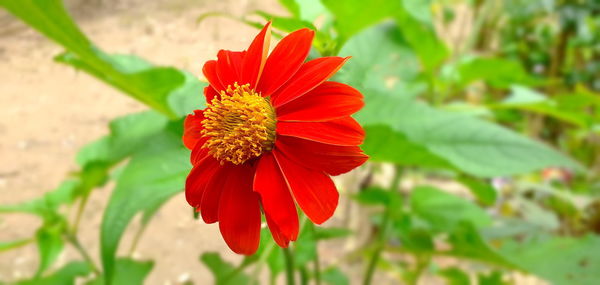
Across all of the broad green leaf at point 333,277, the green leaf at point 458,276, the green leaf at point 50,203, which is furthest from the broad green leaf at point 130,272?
the green leaf at point 458,276

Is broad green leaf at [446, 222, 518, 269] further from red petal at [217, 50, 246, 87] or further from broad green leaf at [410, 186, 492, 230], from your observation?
red petal at [217, 50, 246, 87]

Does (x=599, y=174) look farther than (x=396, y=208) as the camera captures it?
Yes

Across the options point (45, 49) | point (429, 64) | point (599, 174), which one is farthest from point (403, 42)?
point (599, 174)

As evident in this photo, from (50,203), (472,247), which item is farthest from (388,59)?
(50,203)

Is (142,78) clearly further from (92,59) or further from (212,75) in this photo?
(212,75)

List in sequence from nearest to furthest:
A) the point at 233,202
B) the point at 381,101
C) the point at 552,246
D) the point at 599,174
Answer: the point at 233,202, the point at 381,101, the point at 552,246, the point at 599,174

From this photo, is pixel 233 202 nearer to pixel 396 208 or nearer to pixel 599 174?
pixel 396 208

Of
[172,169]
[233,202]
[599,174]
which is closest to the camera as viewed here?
[233,202]

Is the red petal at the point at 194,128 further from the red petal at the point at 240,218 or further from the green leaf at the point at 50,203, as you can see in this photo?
the green leaf at the point at 50,203

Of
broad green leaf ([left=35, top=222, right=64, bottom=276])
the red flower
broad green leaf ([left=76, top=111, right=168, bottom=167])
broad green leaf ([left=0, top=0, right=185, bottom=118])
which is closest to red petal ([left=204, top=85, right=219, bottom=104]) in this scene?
the red flower
